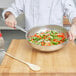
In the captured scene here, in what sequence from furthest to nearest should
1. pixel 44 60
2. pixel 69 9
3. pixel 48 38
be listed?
pixel 69 9 < pixel 48 38 < pixel 44 60

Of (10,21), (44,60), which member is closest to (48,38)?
(44,60)

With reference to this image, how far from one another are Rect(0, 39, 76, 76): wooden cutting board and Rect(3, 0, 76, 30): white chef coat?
0.38 meters

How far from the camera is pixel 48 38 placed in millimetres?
1295

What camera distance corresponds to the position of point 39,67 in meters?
1.06

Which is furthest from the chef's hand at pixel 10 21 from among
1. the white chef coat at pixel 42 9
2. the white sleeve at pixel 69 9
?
the white sleeve at pixel 69 9

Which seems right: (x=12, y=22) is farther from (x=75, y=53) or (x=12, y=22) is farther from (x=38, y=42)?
(x=75, y=53)

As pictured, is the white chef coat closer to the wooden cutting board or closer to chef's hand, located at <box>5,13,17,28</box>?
chef's hand, located at <box>5,13,17,28</box>

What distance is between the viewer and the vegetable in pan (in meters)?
1.23

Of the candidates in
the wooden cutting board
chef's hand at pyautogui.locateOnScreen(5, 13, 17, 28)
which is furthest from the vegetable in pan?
chef's hand at pyautogui.locateOnScreen(5, 13, 17, 28)

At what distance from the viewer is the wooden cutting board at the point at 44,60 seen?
1.05 meters

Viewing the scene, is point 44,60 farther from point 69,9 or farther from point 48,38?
point 69,9

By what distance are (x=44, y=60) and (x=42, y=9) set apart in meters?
0.63

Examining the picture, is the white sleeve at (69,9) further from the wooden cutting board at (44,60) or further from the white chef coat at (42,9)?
the wooden cutting board at (44,60)

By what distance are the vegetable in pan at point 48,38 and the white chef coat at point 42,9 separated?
275mm
